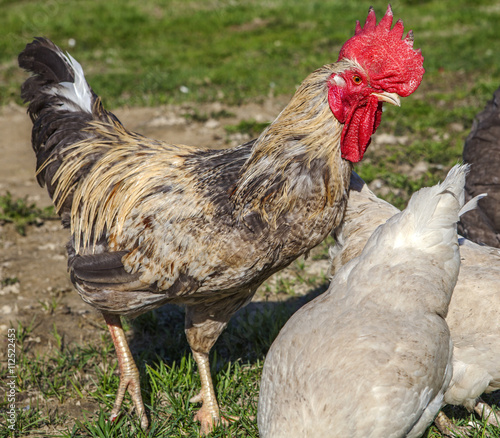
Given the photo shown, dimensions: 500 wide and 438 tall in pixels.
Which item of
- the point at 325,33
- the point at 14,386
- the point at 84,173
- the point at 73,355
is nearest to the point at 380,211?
the point at 84,173

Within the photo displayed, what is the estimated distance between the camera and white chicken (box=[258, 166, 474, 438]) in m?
2.74

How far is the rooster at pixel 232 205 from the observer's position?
3346mm

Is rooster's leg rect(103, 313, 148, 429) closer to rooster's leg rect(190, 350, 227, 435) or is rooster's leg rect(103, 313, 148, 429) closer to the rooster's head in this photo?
rooster's leg rect(190, 350, 227, 435)

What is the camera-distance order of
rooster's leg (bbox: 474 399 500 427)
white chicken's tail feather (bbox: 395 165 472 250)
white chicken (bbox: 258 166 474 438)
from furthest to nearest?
rooster's leg (bbox: 474 399 500 427) < white chicken's tail feather (bbox: 395 165 472 250) < white chicken (bbox: 258 166 474 438)

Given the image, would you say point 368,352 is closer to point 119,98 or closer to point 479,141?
point 479,141

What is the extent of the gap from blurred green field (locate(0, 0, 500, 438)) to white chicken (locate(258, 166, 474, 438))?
1046mm

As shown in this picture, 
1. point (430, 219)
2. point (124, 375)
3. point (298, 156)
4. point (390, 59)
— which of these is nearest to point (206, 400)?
point (124, 375)

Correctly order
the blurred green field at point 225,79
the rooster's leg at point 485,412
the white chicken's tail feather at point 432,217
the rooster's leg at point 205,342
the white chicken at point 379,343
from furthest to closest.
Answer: the blurred green field at point 225,79 < the rooster's leg at point 205,342 < the rooster's leg at point 485,412 < the white chicken's tail feather at point 432,217 < the white chicken at point 379,343

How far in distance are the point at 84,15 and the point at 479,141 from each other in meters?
14.2

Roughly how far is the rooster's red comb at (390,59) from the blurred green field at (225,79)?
221cm

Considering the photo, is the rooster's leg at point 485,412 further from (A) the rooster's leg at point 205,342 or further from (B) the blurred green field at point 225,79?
(A) the rooster's leg at point 205,342

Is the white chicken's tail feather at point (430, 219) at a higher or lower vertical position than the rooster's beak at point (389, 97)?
lower

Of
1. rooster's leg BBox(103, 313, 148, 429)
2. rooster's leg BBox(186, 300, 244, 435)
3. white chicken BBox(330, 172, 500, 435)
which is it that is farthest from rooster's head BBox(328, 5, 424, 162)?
rooster's leg BBox(103, 313, 148, 429)

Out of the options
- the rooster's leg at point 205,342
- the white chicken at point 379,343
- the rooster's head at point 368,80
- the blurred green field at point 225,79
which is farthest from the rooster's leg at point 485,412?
the rooster's head at point 368,80
